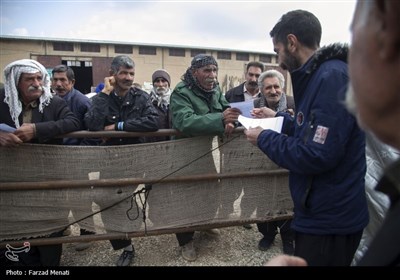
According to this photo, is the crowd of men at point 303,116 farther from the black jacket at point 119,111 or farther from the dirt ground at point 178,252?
the dirt ground at point 178,252

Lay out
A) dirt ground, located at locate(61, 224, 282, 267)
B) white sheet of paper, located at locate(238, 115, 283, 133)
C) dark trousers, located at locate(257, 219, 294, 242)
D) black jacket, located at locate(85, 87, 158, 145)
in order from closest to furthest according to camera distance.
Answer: white sheet of paper, located at locate(238, 115, 283, 133) < black jacket, located at locate(85, 87, 158, 145) < dirt ground, located at locate(61, 224, 282, 267) < dark trousers, located at locate(257, 219, 294, 242)

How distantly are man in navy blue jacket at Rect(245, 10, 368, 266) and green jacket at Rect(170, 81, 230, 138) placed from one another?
101cm

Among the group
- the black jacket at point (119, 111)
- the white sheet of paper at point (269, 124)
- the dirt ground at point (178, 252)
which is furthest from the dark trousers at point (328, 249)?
the black jacket at point (119, 111)

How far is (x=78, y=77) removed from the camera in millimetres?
23969

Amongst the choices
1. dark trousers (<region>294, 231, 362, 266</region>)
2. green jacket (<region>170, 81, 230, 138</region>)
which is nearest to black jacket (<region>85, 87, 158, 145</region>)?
green jacket (<region>170, 81, 230, 138</region>)

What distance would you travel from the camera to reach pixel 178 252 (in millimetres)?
3373

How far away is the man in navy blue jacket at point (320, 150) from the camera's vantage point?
1619 millimetres

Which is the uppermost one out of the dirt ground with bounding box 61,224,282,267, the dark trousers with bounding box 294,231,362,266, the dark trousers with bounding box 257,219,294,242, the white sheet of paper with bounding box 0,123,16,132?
the white sheet of paper with bounding box 0,123,16,132

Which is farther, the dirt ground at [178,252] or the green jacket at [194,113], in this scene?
the dirt ground at [178,252]

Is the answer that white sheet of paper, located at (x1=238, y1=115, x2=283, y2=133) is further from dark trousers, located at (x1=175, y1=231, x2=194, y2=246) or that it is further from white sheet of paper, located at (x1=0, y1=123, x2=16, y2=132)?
white sheet of paper, located at (x1=0, y1=123, x2=16, y2=132)

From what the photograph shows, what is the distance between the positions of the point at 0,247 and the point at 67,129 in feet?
4.22

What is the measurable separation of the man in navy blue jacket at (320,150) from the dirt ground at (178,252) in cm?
157

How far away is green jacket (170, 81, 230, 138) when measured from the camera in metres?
2.89

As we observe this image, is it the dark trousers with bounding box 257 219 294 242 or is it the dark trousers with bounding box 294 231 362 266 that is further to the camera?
the dark trousers with bounding box 257 219 294 242
